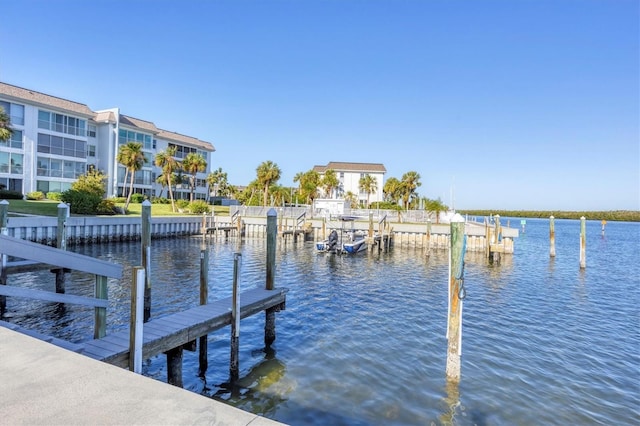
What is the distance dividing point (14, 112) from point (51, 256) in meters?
51.3

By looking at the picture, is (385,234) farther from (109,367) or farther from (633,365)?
(109,367)

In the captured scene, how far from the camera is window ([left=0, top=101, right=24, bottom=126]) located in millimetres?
43500

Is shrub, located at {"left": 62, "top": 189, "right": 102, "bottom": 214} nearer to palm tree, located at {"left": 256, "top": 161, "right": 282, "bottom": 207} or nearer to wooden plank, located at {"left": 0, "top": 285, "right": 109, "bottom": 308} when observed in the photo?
palm tree, located at {"left": 256, "top": 161, "right": 282, "bottom": 207}

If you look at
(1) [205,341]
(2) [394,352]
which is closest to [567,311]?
(2) [394,352]

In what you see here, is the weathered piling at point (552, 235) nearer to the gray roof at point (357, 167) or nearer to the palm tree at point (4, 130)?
the palm tree at point (4, 130)

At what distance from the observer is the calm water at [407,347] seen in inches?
290

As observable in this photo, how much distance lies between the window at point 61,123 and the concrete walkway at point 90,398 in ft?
179

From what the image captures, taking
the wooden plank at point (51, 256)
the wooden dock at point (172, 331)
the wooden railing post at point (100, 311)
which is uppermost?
the wooden plank at point (51, 256)

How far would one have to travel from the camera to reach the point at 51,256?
203 inches

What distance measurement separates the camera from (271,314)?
10320mm

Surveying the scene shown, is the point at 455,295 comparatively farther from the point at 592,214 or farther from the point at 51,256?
the point at 592,214

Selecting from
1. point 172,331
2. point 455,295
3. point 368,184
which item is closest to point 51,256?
point 172,331

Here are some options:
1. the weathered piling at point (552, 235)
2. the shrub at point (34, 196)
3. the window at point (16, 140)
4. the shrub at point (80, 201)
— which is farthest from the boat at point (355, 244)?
the window at point (16, 140)

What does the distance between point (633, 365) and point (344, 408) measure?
8.03 metres
